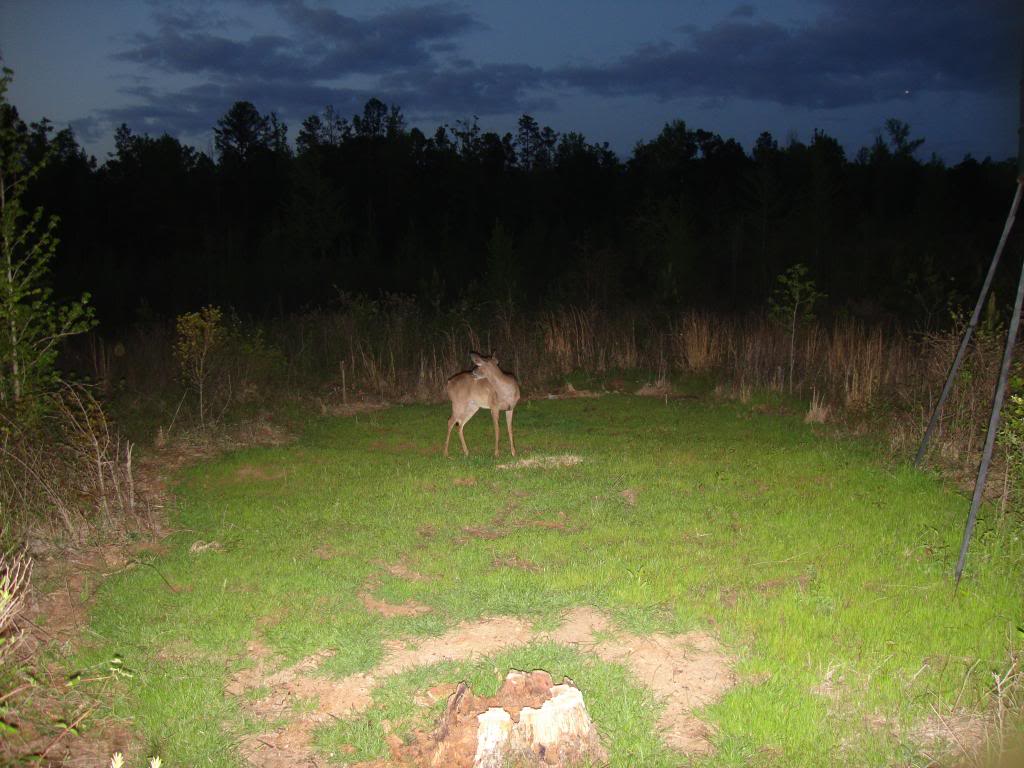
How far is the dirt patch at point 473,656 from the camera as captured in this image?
4012 mm

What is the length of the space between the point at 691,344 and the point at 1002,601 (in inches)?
384

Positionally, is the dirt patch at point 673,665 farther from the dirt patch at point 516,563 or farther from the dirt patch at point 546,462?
the dirt patch at point 546,462

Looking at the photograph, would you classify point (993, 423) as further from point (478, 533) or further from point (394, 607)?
point (394, 607)

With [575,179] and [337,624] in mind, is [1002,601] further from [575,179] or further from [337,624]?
[575,179]

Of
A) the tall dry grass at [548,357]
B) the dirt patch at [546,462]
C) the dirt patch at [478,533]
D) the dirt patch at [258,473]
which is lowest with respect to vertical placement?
the dirt patch at [478,533]

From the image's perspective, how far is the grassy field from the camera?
4.09 meters

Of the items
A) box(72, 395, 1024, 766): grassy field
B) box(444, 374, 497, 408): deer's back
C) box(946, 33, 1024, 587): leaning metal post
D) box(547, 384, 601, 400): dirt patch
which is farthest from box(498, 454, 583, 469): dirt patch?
box(547, 384, 601, 400): dirt patch

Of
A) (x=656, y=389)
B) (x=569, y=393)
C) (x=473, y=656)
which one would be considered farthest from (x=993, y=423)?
(x=569, y=393)

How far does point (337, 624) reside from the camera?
5.17 meters

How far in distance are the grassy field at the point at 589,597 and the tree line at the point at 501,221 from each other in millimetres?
14301

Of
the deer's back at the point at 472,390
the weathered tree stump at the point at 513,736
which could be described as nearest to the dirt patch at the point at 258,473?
the deer's back at the point at 472,390

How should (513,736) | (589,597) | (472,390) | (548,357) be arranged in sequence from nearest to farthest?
1. (513,736)
2. (589,597)
3. (472,390)
4. (548,357)

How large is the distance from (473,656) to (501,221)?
1586 inches

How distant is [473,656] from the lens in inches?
185
